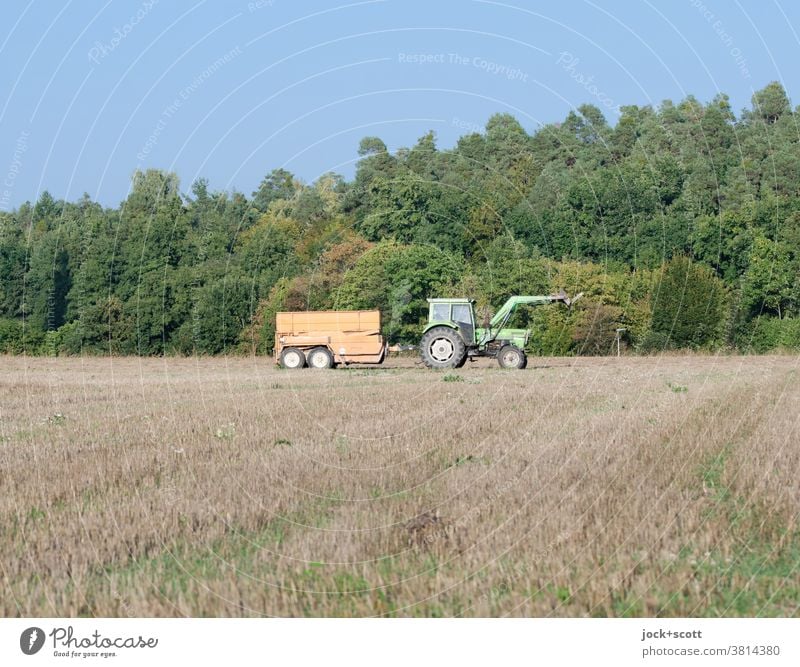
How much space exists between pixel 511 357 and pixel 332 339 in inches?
302

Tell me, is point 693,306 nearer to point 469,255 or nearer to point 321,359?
point 469,255

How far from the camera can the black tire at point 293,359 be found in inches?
1772

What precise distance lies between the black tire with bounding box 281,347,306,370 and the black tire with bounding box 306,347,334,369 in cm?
30

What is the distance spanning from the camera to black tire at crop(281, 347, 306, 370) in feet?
148

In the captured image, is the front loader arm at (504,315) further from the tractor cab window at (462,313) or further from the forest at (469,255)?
the forest at (469,255)

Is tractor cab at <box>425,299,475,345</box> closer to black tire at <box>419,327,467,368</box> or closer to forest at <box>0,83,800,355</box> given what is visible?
black tire at <box>419,327,467,368</box>

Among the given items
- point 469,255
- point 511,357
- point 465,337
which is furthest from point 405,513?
point 469,255

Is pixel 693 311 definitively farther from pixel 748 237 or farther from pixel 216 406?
pixel 216 406

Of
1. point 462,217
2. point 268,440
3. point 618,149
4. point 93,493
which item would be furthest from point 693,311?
point 93,493
